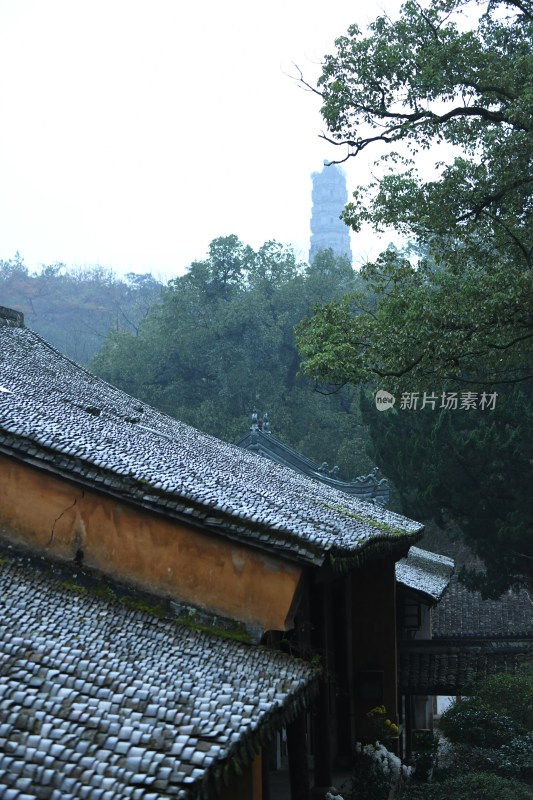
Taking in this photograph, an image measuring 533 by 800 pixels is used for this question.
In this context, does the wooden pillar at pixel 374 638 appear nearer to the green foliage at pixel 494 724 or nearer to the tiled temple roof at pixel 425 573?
the green foliage at pixel 494 724

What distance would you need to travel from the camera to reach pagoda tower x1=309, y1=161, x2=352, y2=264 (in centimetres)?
11062

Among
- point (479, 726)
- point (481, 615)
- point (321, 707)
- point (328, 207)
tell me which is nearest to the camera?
point (321, 707)

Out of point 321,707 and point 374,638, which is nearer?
point 321,707

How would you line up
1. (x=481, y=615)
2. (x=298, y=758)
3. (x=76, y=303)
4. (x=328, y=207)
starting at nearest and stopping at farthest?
(x=298, y=758) < (x=481, y=615) < (x=76, y=303) < (x=328, y=207)

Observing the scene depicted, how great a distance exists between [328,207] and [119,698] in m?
110

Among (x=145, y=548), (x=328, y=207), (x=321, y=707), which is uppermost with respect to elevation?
(x=328, y=207)

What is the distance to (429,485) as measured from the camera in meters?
24.0

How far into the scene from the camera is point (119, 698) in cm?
568

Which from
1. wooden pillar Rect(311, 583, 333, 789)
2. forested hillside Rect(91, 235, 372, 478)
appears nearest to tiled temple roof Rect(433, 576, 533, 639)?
wooden pillar Rect(311, 583, 333, 789)

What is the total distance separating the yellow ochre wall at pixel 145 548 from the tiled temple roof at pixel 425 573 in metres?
9.62

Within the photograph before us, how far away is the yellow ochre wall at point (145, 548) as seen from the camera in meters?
8.15

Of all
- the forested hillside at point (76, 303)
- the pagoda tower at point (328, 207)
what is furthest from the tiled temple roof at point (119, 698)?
the pagoda tower at point (328, 207)

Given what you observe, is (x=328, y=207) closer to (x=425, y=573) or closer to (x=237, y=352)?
(x=237, y=352)

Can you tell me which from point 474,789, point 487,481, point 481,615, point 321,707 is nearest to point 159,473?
point 321,707
